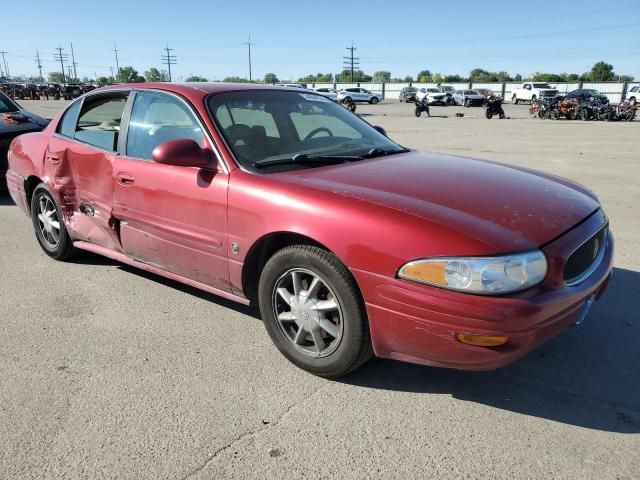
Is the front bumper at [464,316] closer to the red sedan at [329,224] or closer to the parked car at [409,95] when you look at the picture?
the red sedan at [329,224]

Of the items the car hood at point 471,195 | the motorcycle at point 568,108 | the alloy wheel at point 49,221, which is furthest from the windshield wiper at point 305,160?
the motorcycle at point 568,108

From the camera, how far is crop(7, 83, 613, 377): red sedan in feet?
7.74

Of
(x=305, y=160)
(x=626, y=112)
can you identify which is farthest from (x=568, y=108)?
(x=305, y=160)

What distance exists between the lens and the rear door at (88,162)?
13.0ft

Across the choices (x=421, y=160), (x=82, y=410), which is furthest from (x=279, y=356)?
(x=421, y=160)

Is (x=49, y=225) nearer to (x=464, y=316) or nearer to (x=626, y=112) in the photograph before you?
(x=464, y=316)

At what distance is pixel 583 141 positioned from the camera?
15.9 metres

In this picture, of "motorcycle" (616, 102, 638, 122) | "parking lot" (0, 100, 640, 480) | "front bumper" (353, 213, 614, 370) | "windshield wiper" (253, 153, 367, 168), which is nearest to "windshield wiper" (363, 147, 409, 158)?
"windshield wiper" (253, 153, 367, 168)

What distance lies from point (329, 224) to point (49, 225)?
11.0 feet

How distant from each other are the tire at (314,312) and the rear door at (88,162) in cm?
167

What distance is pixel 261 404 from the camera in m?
2.68

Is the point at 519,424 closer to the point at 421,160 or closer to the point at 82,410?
the point at 421,160

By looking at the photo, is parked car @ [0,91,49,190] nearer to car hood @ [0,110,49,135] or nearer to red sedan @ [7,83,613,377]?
car hood @ [0,110,49,135]

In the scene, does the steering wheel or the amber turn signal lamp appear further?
the steering wheel
